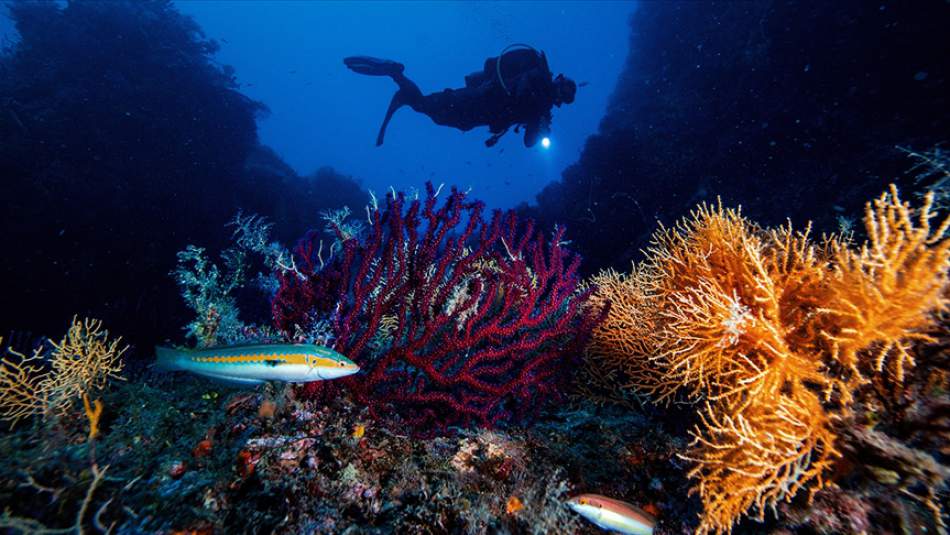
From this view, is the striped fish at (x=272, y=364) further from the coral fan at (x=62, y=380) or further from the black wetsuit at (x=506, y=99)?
the black wetsuit at (x=506, y=99)

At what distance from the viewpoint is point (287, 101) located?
14012 cm

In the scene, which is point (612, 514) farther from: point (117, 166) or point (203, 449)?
point (117, 166)

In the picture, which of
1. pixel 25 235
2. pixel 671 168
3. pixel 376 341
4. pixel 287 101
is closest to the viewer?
pixel 376 341

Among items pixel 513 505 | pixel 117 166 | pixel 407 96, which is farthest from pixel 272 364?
pixel 117 166

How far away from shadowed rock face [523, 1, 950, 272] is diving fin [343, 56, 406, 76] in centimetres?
724

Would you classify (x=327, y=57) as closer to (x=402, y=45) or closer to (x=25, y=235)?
(x=402, y=45)

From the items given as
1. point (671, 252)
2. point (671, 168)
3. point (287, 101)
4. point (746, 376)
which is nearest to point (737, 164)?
point (671, 168)

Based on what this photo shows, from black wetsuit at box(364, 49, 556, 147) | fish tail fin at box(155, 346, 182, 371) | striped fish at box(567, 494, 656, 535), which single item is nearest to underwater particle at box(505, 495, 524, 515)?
striped fish at box(567, 494, 656, 535)

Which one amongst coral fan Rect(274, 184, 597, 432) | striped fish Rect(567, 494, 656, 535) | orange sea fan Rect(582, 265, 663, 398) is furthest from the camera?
orange sea fan Rect(582, 265, 663, 398)

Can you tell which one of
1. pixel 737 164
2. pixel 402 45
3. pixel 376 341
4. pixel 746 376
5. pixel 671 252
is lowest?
pixel 376 341

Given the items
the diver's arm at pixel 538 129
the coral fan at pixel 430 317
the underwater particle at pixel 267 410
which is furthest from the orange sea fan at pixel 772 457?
the diver's arm at pixel 538 129

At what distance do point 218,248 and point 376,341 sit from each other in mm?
11789

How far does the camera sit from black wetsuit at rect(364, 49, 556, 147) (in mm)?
10461

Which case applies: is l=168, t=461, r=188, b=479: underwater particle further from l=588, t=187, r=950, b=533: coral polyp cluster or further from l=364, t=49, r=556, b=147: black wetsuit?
l=364, t=49, r=556, b=147: black wetsuit
